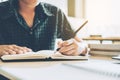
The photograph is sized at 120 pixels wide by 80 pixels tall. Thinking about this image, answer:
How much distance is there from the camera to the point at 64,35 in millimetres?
1841

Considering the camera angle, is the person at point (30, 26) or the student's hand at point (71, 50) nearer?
the student's hand at point (71, 50)

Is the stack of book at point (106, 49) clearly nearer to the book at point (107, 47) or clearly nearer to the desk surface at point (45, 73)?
the book at point (107, 47)

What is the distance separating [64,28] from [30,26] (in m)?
0.29

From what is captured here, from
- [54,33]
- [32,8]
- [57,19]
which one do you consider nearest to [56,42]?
[54,33]

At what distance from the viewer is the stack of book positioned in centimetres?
123

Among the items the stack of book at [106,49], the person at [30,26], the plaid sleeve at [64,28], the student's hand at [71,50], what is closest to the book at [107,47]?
the stack of book at [106,49]

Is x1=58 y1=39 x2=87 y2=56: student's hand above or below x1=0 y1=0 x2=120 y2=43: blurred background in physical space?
below

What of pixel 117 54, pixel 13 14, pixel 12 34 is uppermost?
pixel 13 14

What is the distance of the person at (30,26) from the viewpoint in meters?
1.68

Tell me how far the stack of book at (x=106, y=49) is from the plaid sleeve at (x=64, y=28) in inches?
19.8

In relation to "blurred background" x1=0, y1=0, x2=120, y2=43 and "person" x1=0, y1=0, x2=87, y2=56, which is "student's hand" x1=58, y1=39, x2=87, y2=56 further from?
"blurred background" x1=0, y1=0, x2=120, y2=43

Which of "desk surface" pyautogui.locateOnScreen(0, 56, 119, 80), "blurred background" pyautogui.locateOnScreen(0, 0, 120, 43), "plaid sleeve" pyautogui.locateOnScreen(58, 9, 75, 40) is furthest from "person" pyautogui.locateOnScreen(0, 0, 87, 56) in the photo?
"desk surface" pyautogui.locateOnScreen(0, 56, 119, 80)

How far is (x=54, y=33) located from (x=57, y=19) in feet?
0.39

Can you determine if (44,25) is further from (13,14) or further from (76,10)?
(76,10)
